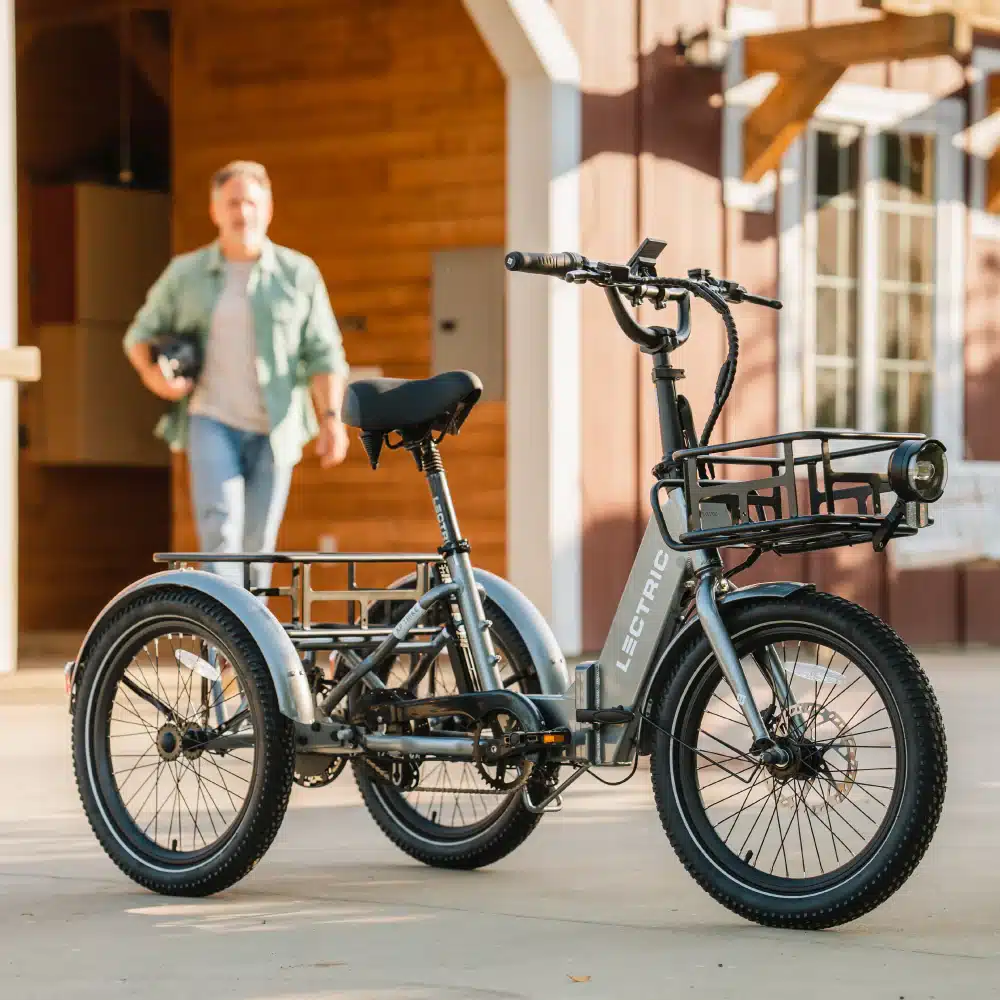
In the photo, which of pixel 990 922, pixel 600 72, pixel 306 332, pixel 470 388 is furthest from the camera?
pixel 600 72

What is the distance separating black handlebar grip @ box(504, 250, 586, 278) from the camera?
391 centimetres

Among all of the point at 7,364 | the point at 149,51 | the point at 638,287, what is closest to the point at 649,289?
the point at 638,287

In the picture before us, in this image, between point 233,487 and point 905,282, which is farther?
point 905,282

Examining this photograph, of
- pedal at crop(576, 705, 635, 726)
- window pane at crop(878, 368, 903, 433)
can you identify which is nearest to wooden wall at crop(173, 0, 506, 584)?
window pane at crop(878, 368, 903, 433)

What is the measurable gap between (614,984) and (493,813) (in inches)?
47.7

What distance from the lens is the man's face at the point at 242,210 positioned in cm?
709

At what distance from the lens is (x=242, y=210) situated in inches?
282

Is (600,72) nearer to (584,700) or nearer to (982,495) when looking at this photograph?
(982,495)

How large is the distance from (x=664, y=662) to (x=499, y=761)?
0.38 metres

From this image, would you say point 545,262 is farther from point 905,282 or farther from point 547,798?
point 905,282

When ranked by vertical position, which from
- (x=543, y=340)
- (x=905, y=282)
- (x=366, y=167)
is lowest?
(x=543, y=340)

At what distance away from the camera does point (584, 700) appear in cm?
410

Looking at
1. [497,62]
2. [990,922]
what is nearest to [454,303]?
[497,62]

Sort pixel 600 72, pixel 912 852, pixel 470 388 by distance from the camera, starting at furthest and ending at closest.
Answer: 1. pixel 600 72
2. pixel 470 388
3. pixel 912 852
